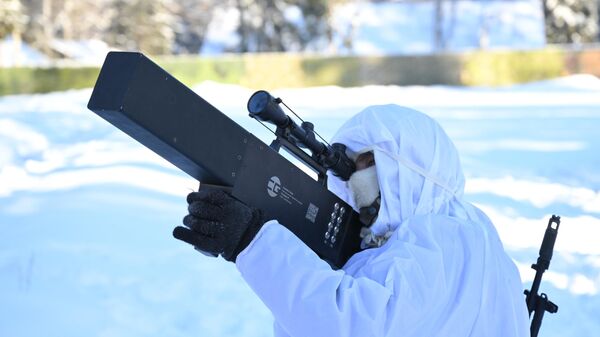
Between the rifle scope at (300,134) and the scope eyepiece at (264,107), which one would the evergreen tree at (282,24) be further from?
the scope eyepiece at (264,107)

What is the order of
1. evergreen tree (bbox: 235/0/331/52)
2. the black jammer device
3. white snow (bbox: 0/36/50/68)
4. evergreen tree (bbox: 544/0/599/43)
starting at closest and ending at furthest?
the black jammer device < white snow (bbox: 0/36/50/68) < evergreen tree (bbox: 544/0/599/43) < evergreen tree (bbox: 235/0/331/52)

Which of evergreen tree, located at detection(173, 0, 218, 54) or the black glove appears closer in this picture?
the black glove

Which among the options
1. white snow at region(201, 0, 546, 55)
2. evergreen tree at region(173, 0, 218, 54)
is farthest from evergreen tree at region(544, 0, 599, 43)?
evergreen tree at region(173, 0, 218, 54)

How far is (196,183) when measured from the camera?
23.5 ft

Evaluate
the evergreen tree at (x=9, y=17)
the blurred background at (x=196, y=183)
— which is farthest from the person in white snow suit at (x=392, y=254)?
the evergreen tree at (x=9, y=17)

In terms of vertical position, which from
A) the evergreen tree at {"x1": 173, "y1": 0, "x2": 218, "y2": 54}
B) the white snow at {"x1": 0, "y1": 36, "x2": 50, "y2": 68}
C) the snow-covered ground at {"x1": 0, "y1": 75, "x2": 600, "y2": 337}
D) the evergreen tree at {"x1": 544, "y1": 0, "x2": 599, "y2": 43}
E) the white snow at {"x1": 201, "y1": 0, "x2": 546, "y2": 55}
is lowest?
the white snow at {"x1": 0, "y1": 36, "x2": 50, "y2": 68}

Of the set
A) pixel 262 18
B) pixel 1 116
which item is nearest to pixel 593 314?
pixel 1 116

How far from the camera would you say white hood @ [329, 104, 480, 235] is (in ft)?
8.10

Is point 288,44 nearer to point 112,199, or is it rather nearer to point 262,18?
point 262,18

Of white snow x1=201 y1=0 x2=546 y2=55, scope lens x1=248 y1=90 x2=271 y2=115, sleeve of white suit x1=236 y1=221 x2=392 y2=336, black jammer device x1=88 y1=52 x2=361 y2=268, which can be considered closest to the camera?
black jammer device x1=88 y1=52 x2=361 y2=268

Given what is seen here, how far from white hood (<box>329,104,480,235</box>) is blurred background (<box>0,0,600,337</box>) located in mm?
3620

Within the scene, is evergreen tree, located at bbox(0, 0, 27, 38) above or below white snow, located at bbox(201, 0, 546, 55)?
below

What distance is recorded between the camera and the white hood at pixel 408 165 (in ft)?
8.10

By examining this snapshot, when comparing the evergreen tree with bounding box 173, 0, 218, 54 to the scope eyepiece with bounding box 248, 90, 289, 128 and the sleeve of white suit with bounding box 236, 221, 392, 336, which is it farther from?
the sleeve of white suit with bounding box 236, 221, 392, 336
